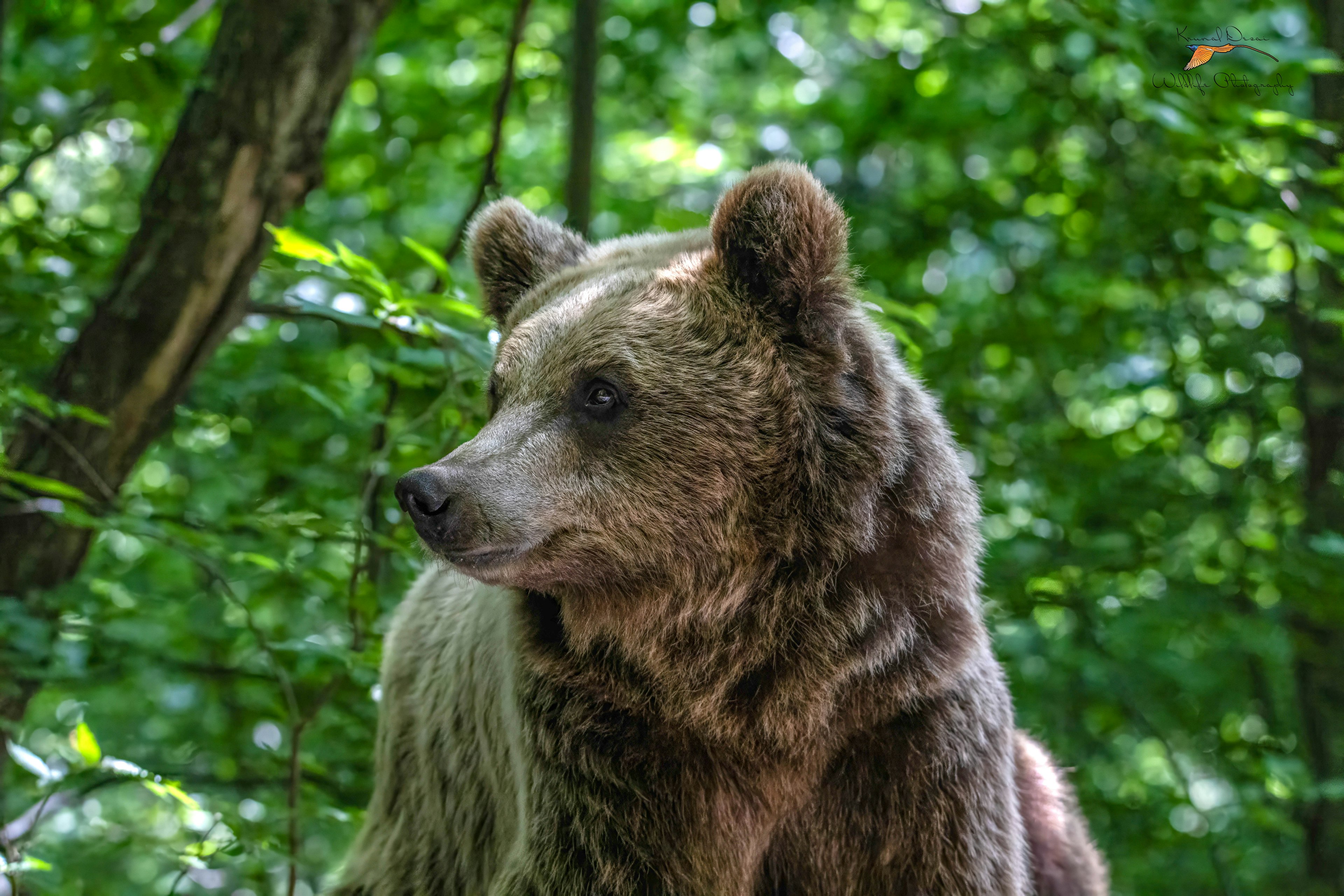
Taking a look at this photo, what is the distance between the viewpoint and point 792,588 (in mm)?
2807

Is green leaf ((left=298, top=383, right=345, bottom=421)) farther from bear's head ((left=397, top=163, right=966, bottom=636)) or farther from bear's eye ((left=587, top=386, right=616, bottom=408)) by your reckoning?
bear's eye ((left=587, top=386, right=616, bottom=408))

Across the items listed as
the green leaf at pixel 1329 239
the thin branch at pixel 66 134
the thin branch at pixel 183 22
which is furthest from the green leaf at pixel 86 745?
the green leaf at pixel 1329 239

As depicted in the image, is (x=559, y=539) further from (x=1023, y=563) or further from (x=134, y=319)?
(x=1023, y=563)

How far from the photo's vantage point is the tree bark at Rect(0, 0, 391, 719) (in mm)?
4211

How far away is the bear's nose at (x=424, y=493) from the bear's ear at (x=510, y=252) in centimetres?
110

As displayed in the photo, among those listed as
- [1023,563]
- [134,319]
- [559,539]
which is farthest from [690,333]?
[1023,563]

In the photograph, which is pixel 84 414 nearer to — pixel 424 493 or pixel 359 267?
pixel 359 267

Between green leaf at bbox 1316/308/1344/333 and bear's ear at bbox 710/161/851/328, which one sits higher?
bear's ear at bbox 710/161/851/328

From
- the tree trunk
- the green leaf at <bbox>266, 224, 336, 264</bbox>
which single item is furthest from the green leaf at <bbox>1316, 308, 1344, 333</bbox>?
the green leaf at <bbox>266, 224, 336, 264</bbox>

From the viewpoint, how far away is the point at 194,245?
423 cm

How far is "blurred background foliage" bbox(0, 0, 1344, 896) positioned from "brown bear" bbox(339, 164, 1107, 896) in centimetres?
57

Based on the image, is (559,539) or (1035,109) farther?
(1035,109)

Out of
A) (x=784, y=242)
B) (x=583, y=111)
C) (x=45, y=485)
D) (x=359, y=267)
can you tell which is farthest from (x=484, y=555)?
(x=583, y=111)

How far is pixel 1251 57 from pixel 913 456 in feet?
7.61
